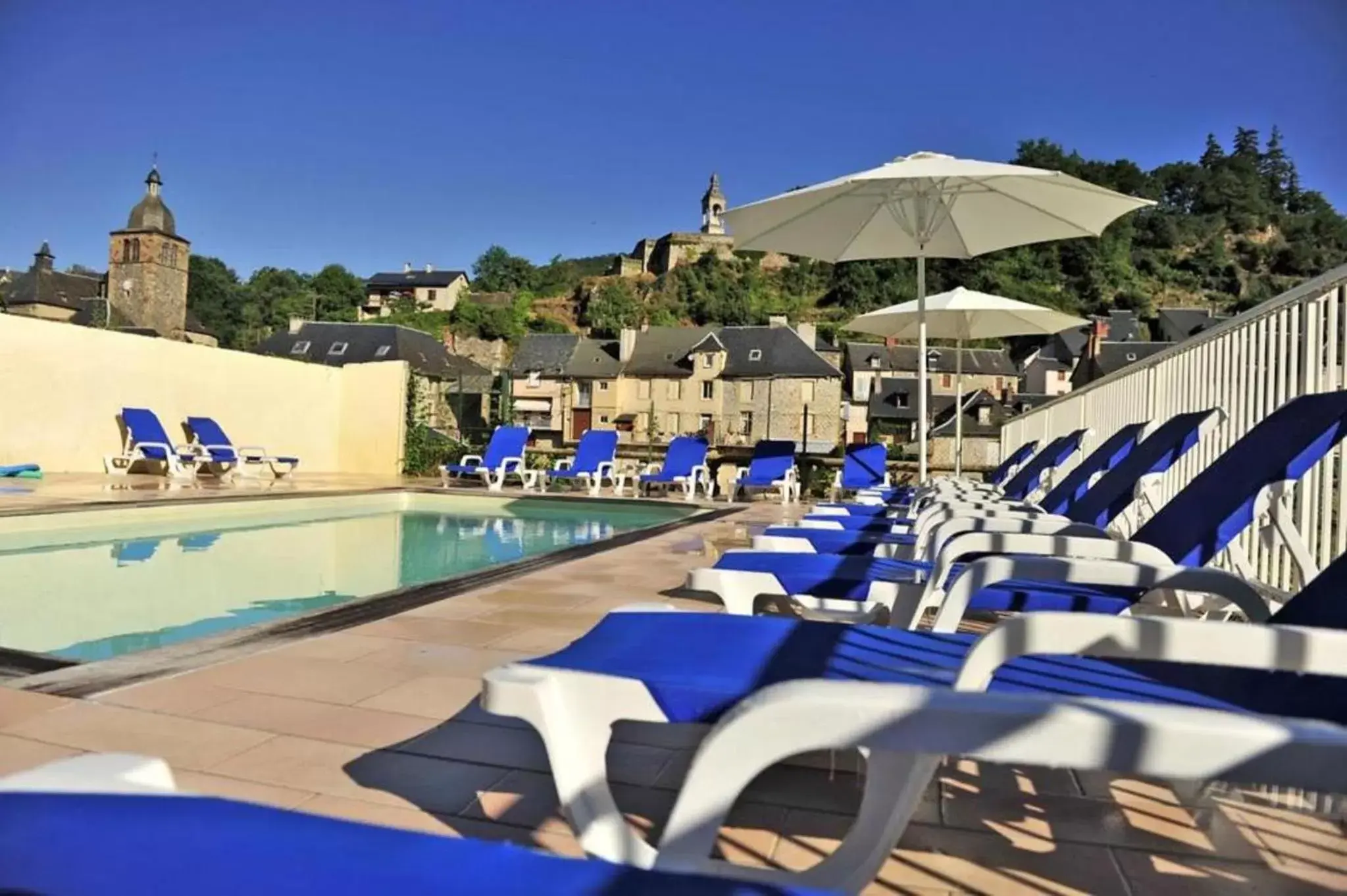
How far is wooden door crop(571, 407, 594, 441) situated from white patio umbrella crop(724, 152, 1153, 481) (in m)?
36.4

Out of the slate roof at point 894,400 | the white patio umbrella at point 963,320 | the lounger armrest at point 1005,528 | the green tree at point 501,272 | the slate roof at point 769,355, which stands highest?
the green tree at point 501,272

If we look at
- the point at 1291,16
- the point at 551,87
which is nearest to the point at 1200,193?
the point at 1291,16

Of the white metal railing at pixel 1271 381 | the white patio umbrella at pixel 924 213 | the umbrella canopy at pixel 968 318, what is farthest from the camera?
the umbrella canopy at pixel 968 318

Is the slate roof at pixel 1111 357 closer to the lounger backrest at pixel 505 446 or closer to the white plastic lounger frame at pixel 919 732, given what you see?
the lounger backrest at pixel 505 446

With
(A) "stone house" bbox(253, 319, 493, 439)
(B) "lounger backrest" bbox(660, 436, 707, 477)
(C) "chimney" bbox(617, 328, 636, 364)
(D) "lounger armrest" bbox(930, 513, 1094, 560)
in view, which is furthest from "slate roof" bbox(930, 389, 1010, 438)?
(D) "lounger armrest" bbox(930, 513, 1094, 560)

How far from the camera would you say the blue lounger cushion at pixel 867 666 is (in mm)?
1213

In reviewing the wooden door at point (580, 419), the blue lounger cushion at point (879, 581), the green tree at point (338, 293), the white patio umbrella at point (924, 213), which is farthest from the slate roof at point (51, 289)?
the blue lounger cushion at point (879, 581)

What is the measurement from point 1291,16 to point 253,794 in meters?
38.1

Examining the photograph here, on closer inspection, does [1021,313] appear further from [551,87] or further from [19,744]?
[551,87]

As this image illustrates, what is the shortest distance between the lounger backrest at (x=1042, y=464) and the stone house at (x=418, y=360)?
10846 mm

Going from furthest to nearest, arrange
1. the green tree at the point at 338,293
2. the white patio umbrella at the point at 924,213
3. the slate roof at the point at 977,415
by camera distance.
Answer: the green tree at the point at 338,293, the slate roof at the point at 977,415, the white patio umbrella at the point at 924,213

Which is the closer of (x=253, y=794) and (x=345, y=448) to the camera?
(x=253, y=794)

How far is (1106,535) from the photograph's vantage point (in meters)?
2.58

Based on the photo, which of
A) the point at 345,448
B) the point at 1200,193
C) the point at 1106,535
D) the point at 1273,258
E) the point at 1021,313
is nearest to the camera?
the point at 1106,535
